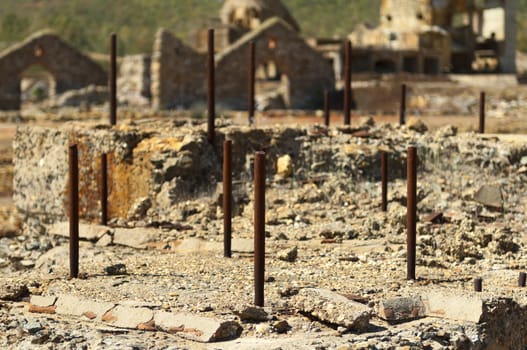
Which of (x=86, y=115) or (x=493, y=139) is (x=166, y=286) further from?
(x=86, y=115)

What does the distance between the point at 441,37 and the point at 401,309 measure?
29.8m

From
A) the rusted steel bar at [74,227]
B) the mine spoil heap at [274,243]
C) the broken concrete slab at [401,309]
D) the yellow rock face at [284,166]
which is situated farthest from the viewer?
the yellow rock face at [284,166]

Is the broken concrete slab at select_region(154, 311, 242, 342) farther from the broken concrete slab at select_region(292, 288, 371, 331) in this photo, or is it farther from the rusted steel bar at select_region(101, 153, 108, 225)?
the rusted steel bar at select_region(101, 153, 108, 225)

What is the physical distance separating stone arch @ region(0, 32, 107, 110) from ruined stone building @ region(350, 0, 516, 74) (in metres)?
9.79

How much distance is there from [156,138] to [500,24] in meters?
28.7

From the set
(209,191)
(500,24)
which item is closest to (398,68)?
(500,24)

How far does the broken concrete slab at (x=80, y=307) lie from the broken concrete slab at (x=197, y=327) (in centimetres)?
50

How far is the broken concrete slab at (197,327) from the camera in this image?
6629 mm

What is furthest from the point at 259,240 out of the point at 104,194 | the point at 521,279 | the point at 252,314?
the point at 104,194

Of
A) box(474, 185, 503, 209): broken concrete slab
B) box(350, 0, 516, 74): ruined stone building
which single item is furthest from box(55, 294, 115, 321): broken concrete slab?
box(350, 0, 516, 74): ruined stone building

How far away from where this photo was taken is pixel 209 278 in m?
8.43

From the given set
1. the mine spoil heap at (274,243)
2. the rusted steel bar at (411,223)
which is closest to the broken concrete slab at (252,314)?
the mine spoil heap at (274,243)

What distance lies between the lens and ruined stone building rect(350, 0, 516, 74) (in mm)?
34344

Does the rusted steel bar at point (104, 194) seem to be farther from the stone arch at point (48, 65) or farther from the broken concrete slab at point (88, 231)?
the stone arch at point (48, 65)
